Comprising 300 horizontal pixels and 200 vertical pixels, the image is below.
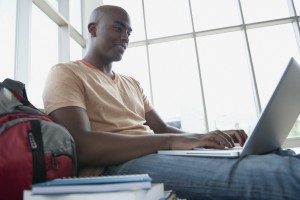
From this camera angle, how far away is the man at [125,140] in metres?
0.62

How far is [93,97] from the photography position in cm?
98

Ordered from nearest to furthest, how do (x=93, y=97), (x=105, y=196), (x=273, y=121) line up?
(x=105, y=196), (x=273, y=121), (x=93, y=97)

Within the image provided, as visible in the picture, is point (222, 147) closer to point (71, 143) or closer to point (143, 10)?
point (71, 143)

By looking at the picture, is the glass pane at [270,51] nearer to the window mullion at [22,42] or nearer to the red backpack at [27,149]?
the window mullion at [22,42]

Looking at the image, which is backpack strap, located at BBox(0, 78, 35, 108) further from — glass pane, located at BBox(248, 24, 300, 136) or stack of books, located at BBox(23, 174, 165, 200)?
glass pane, located at BBox(248, 24, 300, 136)

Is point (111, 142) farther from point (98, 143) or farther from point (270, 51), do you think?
point (270, 51)

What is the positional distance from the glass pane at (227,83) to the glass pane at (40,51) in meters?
1.76

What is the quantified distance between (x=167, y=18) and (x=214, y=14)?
2.06 feet

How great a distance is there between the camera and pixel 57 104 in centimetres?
85

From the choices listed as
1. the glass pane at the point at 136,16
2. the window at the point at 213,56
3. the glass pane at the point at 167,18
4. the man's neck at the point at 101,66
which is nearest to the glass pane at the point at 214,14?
the window at the point at 213,56

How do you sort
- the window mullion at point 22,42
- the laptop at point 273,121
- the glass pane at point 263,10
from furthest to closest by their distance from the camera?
the glass pane at point 263,10 < the window mullion at point 22,42 < the laptop at point 273,121

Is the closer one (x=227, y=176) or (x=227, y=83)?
(x=227, y=176)

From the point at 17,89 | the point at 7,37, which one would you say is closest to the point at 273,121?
the point at 17,89

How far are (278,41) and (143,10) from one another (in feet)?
6.01
